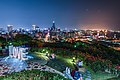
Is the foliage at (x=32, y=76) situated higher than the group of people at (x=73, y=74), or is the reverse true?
the foliage at (x=32, y=76)

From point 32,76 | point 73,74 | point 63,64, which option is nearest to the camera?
point 32,76

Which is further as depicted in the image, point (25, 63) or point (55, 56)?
point (55, 56)

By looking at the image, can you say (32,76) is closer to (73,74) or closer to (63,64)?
(73,74)

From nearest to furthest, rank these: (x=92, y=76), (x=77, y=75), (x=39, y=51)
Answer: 1. (x=77, y=75)
2. (x=92, y=76)
3. (x=39, y=51)

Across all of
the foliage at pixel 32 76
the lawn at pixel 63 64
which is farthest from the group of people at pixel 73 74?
the foliage at pixel 32 76

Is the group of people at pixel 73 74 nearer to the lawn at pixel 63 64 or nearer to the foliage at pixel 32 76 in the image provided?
the lawn at pixel 63 64

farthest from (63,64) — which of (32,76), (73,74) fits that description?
(32,76)

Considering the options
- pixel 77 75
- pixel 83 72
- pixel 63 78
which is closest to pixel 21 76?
pixel 63 78

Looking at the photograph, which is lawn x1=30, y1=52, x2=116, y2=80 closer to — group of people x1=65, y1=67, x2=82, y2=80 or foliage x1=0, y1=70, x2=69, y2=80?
group of people x1=65, y1=67, x2=82, y2=80

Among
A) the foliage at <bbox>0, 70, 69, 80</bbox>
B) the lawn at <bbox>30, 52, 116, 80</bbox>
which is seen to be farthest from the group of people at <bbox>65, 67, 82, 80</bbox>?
the foliage at <bbox>0, 70, 69, 80</bbox>

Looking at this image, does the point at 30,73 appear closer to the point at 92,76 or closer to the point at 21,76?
the point at 21,76

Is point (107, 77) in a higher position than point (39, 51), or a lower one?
lower
